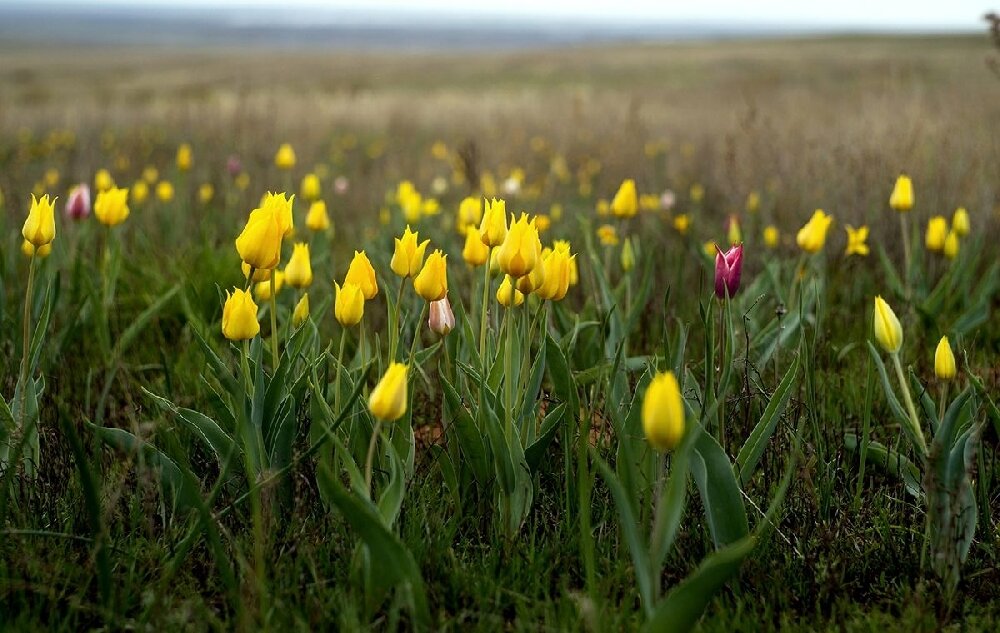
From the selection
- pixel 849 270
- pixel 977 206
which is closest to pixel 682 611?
pixel 849 270

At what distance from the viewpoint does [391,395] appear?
123 cm

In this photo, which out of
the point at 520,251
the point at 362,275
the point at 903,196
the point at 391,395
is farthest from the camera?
the point at 903,196

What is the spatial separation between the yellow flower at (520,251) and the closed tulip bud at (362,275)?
248 millimetres

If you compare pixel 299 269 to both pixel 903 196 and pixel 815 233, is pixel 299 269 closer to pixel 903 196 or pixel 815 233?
pixel 815 233

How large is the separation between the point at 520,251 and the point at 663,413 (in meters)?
0.42

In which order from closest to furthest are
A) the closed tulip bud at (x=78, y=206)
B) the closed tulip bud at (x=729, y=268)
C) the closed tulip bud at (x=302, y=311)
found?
the closed tulip bud at (x=729, y=268) < the closed tulip bud at (x=302, y=311) < the closed tulip bud at (x=78, y=206)

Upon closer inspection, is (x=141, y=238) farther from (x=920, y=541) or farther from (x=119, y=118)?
(x=119, y=118)

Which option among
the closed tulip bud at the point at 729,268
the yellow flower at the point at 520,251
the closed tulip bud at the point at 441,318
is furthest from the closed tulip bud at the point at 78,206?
the closed tulip bud at the point at 729,268

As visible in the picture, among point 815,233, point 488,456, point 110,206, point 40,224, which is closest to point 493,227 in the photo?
point 488,456

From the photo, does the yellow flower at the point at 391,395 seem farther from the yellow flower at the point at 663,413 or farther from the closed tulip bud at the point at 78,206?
the closed tulip bud at the point at 78,206

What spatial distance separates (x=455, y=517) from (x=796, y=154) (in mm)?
4669

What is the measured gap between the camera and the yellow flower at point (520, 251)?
140cm

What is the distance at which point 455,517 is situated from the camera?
1.54 meters

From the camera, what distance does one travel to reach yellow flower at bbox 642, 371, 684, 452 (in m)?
1.07
